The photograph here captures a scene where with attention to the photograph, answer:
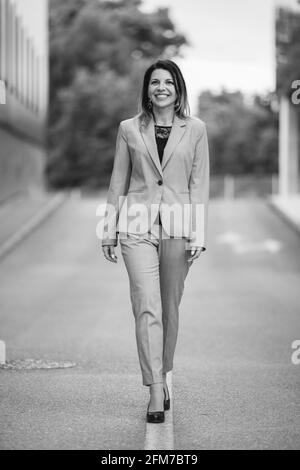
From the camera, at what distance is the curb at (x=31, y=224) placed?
20.2m

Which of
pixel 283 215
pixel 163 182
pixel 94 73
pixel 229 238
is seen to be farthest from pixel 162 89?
pixel 94 73

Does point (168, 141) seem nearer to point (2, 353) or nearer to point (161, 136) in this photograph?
point (161, 136)

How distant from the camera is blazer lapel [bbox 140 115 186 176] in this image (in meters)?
5.60

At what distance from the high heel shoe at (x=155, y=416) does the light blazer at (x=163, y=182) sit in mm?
993

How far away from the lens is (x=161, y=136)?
569 centimetres

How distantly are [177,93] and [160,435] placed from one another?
1999 millimetres

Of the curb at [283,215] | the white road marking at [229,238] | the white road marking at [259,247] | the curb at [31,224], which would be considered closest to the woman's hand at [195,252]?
the curb at [31,224]

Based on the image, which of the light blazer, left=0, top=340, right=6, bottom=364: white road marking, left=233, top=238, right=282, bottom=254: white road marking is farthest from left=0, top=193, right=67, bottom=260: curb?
the light blazer

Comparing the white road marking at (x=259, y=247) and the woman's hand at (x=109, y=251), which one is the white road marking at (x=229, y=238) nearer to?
the white road marking at (x=259, y=247)

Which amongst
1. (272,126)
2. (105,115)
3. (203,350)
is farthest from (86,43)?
(203,350)

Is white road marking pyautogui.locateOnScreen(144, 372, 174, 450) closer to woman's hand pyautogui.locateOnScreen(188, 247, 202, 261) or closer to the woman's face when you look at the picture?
woman's hand pyautogui.locateOnScreen(188, 247, 202, 261)

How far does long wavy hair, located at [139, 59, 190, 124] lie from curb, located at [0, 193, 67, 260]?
1353cm

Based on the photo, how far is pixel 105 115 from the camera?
54625 millimetres

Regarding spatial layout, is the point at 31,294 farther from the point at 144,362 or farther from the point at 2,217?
the point at 2,217
